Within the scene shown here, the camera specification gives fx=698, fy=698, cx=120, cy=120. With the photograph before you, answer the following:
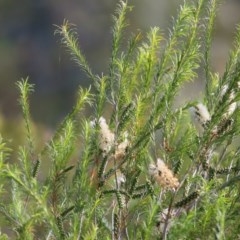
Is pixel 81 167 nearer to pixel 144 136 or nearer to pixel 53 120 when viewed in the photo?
pixel 144 136

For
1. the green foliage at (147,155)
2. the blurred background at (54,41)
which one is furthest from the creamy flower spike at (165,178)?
the blurred background at (54,41)

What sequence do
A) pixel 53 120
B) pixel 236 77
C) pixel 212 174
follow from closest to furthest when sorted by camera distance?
pixel 236 77
pixel 212 174
pixel 53 120

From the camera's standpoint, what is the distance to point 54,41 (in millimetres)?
2764

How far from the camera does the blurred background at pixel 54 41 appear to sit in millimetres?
2654

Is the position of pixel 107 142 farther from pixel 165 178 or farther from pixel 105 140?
pixel 165 178

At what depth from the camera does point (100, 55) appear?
105 inches

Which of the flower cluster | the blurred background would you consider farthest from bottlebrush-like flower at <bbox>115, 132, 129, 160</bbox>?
the blurred background

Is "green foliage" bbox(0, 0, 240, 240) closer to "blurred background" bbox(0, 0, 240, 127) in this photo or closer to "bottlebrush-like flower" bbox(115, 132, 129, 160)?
"bottlebrush-like flower" bbox(115, 132, 129, 160)

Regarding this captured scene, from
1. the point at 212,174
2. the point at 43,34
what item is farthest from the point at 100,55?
the point at 212,174

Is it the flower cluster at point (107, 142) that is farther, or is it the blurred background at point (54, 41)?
the blurred background at point (54, 41)

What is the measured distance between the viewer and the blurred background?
2.65 metres

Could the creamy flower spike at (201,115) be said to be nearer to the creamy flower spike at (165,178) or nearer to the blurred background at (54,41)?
the creamy flower spike at (165,178)

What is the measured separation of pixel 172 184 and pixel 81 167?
0.10 m

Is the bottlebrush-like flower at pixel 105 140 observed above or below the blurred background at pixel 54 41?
below
